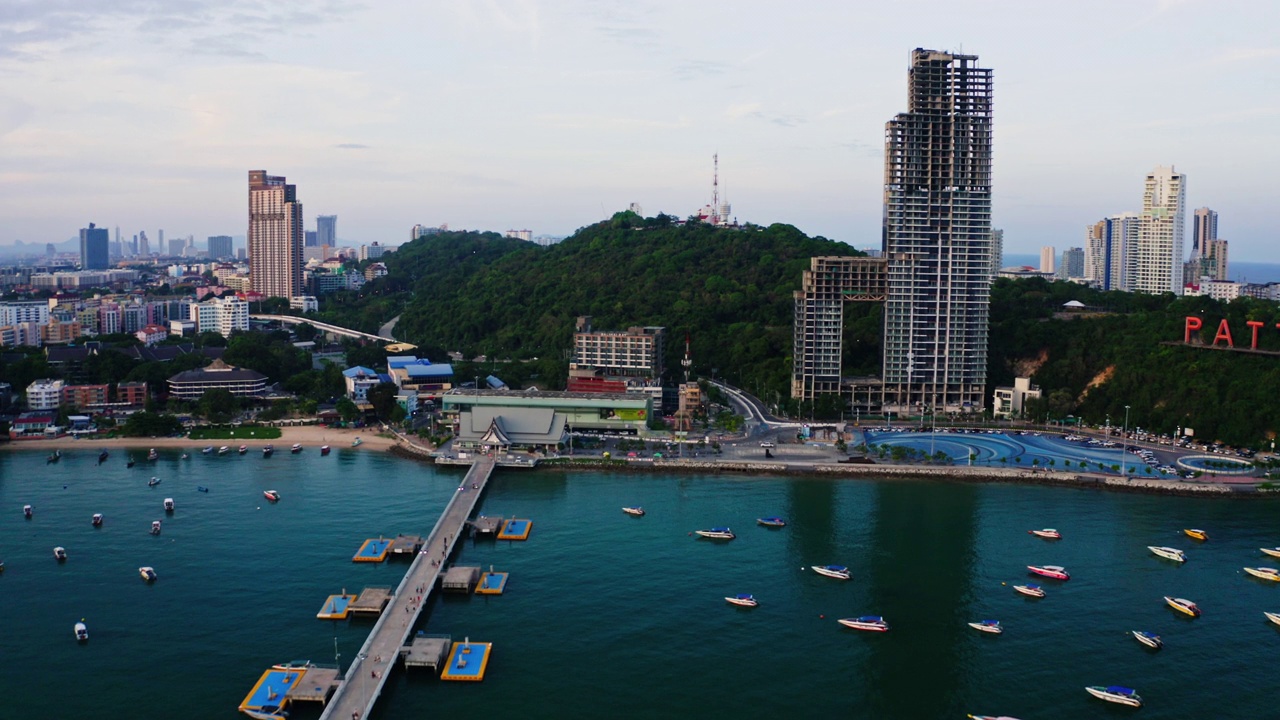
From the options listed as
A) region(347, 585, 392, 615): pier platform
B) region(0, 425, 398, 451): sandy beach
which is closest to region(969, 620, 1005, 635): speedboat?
region(347, 585, 392, 615): pier platform

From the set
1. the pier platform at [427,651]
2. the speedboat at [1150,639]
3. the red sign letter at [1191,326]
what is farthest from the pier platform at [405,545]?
the red sign letter at [1191,326]

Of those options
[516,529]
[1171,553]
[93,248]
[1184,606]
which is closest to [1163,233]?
[1171,553]

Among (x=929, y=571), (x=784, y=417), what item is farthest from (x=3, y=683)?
(x=784, y=417)

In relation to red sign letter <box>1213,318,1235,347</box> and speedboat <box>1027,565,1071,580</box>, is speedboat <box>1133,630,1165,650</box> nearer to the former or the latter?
speedboat <box>1027,565,1071,580</box>

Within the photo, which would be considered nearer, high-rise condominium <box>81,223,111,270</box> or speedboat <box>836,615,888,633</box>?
speedboat <box>836,615,888,633</box>

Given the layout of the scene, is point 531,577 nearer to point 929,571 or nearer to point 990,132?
point 929,571

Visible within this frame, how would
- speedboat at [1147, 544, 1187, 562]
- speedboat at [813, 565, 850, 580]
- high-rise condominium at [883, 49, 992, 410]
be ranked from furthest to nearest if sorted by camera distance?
1. high-rise condominium at [883, 49, 992, 410]
2. speedboat at [1147, 544, 1187, 562]
3. speedboat at [813, 565, 850, 580]

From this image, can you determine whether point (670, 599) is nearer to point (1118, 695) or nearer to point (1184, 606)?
point (1118, 695)

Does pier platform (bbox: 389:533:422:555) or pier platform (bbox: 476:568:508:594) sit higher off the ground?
pier platform (bbox: 389:533:422:555)
